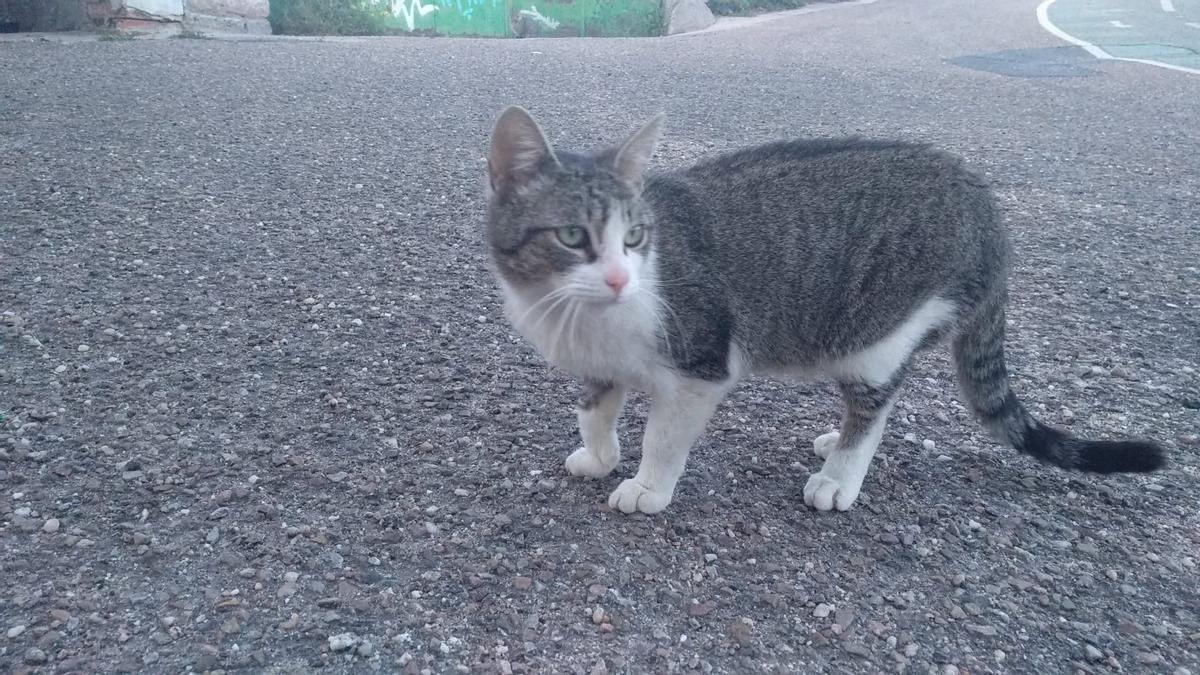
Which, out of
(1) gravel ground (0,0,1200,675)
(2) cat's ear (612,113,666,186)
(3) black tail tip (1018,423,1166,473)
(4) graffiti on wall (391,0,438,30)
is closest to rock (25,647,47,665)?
(1) gravel ground (0,0,1200,675)

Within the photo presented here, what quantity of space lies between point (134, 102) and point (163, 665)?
670 centimetres

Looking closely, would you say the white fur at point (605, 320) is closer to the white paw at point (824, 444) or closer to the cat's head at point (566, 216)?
the cat's head at point (566, 216)

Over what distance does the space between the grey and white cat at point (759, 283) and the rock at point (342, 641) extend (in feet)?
3.05

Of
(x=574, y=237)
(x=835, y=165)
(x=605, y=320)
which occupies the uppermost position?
(x=835, y=165)

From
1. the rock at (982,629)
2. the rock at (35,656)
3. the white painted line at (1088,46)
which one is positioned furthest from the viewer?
the white painted line at (1088,46)

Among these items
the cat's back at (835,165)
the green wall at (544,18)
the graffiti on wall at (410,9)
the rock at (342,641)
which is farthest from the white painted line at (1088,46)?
the rock at (342,641)

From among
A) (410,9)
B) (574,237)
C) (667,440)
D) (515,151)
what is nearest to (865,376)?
(667,440)

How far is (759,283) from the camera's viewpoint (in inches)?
113

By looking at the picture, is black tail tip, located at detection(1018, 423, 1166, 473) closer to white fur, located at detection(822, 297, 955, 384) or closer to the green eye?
white fur, located at detection(822, 297, 955, 384)

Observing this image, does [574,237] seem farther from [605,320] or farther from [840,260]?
[840,260]

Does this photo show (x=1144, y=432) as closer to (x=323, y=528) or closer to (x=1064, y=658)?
(x=1064, y=658)

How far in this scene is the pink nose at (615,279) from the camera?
95.0 inches

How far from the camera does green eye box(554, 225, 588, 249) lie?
2.52 m

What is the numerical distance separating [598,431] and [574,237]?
73 centimetres
